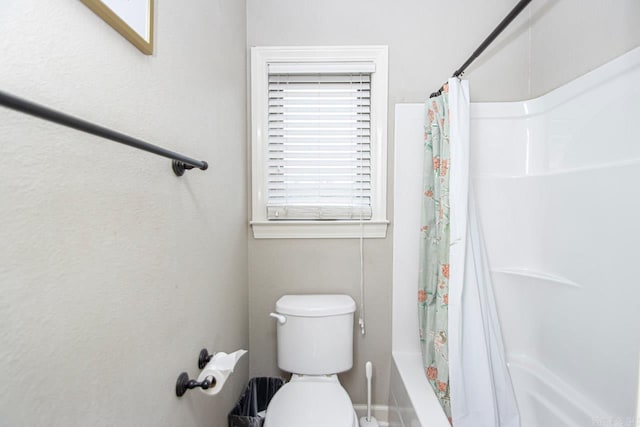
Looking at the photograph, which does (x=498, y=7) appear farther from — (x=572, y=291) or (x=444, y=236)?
(x=572, y=291)

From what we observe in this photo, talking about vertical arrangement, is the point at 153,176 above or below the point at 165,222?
above

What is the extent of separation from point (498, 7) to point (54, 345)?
209 cm

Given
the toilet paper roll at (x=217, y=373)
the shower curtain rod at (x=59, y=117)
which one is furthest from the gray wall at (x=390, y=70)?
the shower curtain rod at (x=59, y=117)

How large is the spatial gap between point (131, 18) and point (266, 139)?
908 mm

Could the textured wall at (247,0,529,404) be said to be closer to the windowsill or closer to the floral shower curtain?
the floral shower curtain

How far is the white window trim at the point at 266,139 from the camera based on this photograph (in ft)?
4.65

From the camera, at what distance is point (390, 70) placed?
4.69ft

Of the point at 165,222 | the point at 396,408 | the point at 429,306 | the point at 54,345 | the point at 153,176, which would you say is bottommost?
the point at 396,408

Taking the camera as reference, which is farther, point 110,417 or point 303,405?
point 303,405

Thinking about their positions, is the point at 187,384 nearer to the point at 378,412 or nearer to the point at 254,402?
the point at 254,402

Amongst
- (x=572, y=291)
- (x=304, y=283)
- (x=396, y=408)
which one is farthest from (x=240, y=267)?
(x=572, y=291)

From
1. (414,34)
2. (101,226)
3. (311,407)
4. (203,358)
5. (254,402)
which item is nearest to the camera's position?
(101,226)

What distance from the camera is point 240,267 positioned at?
133 cm

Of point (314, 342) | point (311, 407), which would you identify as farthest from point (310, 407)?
point (314, 342)
